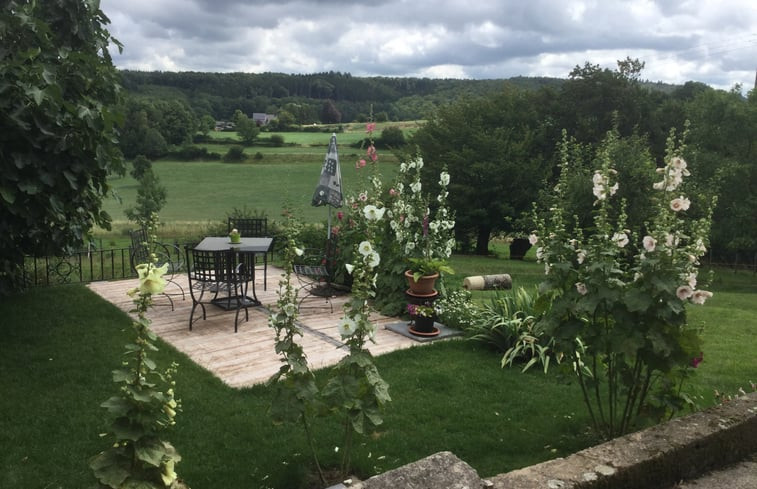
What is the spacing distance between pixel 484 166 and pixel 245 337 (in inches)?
737

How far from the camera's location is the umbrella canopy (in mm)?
7934

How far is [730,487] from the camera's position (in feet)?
9.60

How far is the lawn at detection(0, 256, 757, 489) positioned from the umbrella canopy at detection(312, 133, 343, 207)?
2.99 m

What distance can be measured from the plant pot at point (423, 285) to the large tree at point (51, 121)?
3182 millimetres

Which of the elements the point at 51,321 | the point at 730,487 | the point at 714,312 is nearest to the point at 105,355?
the point at 51,321

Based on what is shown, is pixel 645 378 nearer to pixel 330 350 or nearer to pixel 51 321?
pixel 330 350

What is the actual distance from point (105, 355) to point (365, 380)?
3.35 metres

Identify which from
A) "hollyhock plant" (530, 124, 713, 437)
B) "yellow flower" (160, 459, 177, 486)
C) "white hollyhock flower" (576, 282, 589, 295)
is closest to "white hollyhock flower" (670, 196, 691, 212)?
"hollyhock plant" (530, 124, 713, 437)

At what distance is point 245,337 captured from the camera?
19.5 ft

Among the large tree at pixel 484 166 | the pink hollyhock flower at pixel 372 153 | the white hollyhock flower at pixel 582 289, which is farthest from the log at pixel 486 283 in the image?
the large tree at pixel 484 166

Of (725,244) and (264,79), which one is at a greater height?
(264,79)

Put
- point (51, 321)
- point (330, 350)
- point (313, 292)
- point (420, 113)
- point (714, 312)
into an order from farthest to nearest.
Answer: point (420, 113) < point (714, 312) < point (313, 292) < point (51, 321) < point (330, 350)

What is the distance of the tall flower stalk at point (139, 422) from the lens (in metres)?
2.16

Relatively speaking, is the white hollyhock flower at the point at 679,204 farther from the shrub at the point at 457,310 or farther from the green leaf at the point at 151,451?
the shrub at the point at 457,310
